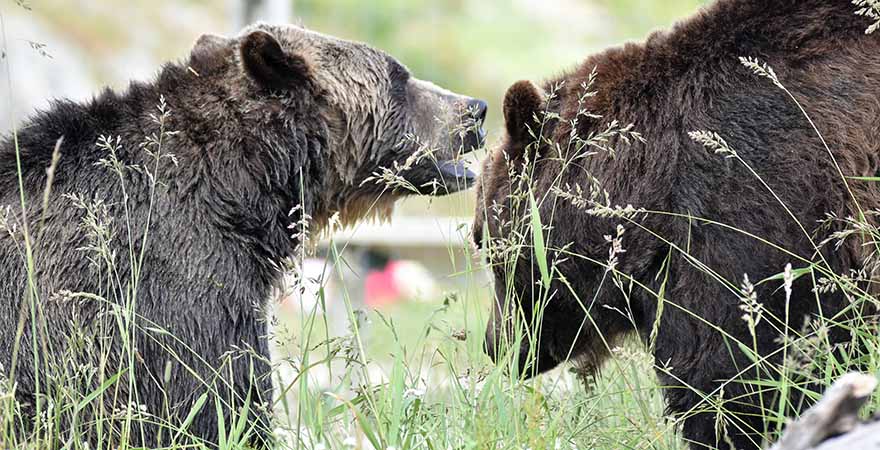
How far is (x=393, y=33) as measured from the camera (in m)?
29.4

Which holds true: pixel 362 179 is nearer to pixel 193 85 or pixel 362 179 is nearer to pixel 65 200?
pixel 193 85

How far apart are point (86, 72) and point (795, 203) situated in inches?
716

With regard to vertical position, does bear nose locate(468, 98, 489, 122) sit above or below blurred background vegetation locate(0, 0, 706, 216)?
below

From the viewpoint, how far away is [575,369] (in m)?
4.57

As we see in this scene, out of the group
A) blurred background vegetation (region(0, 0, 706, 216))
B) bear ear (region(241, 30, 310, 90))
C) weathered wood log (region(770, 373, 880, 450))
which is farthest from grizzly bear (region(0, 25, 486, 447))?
blurred background vegetation (region(0, 0, 706, 216))

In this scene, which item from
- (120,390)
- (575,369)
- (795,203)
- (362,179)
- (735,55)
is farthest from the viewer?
(362,179)

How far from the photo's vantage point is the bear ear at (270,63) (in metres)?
4.49

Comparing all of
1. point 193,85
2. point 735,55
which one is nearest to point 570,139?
point 735,55

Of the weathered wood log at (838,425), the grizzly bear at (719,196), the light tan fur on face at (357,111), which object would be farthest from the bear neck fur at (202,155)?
the weathered wood log at (838,425)

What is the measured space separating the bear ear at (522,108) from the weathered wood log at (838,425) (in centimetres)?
213

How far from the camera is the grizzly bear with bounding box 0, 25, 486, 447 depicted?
408 centimetres

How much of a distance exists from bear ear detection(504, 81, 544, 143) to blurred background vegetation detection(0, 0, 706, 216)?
13.1m

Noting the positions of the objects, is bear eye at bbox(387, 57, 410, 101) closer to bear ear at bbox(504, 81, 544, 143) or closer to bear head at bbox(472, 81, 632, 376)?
bear head at bbox(472, 81, 632, 376)

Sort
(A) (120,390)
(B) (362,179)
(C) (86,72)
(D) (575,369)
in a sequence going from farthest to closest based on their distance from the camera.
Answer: (C) (86,72)
(B) (362,179)
(D) (575,369)
(A) (120,390)
